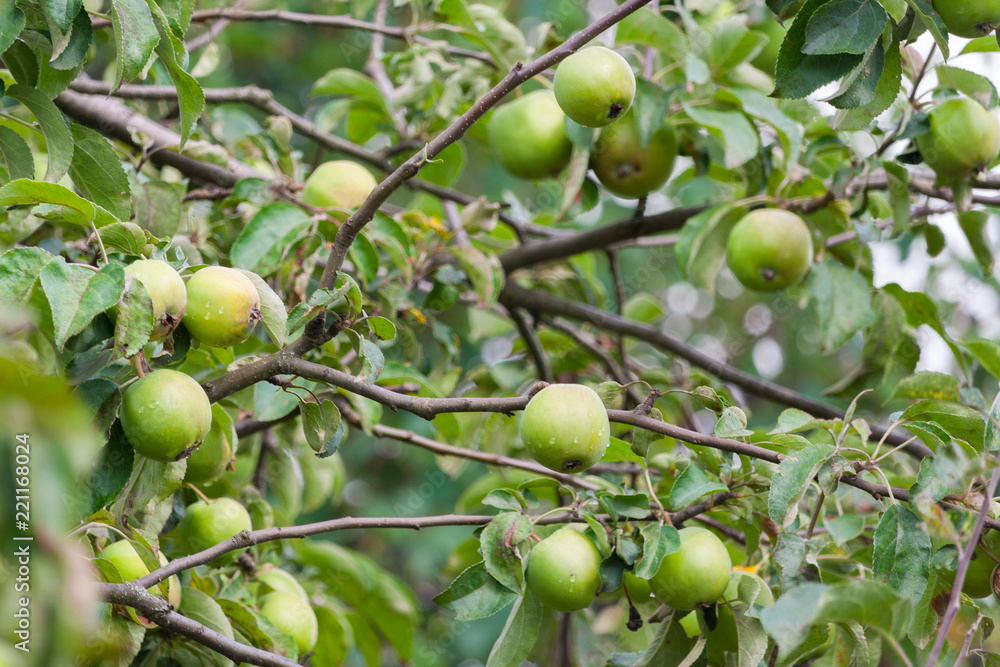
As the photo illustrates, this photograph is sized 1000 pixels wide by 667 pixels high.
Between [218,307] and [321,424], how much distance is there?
0.78 ft

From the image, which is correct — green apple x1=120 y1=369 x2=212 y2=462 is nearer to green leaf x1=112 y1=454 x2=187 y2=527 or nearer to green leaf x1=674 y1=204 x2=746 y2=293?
green leaf x1=112 y1=454 x2=187 y2=527

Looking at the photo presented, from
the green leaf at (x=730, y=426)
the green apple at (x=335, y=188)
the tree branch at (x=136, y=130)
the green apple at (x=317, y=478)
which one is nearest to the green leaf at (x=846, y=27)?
the green leaf at (x=730, y=426)

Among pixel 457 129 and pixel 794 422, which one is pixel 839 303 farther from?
pixel 457 129

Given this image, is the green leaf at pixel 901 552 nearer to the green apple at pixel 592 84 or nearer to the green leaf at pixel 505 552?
the green leaf at pixel 505 552

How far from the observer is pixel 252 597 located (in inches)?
60.2

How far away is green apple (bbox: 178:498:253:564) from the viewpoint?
148 cm

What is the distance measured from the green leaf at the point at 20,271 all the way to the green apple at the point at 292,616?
757mm

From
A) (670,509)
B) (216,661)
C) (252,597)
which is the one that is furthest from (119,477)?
(670,509)

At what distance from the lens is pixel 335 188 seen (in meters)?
1.96

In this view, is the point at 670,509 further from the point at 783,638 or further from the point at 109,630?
the point at 109,630

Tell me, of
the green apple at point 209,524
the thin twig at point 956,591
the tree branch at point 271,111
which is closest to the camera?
the thin twig at point 956,591

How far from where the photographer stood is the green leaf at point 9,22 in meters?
1.13

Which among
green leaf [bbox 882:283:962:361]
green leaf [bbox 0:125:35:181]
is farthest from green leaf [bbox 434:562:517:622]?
green leaf [bbox 882:283:962:361]

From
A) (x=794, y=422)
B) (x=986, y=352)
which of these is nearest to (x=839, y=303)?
(x=986, y=352)
